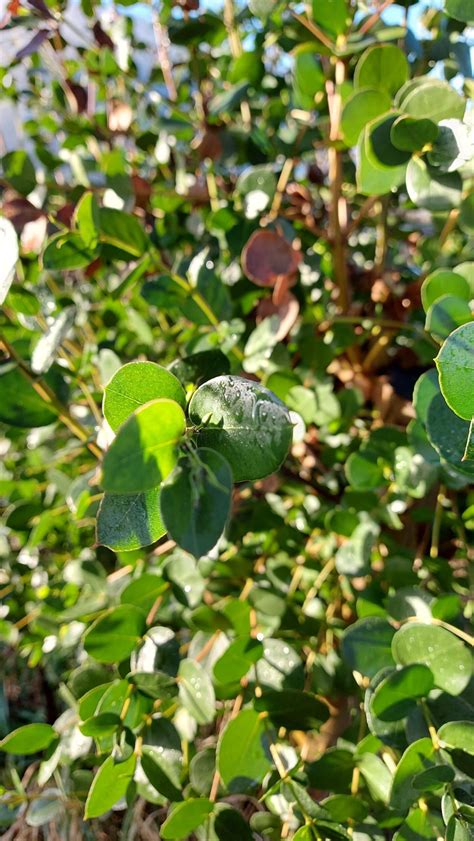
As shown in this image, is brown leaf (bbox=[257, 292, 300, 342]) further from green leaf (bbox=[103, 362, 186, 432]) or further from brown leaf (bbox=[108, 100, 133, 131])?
brown leaf (bbox=[108, 100, 133, 131])

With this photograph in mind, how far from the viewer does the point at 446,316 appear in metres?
0.38

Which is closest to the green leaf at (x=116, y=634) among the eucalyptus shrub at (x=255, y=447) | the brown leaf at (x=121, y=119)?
the eucalyptus shrub at (x=255, y=447)

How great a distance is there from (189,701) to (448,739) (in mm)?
189

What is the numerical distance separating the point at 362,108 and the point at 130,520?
0.36 metres

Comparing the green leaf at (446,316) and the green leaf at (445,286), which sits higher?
the green leaf at (446,316)

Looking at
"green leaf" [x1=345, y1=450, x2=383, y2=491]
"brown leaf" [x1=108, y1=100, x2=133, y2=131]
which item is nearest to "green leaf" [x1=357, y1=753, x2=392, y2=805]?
"green leaf" [x1=345, y1=450, x2=383, y2=491]

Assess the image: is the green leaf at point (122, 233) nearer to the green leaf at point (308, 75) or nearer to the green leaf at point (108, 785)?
the green leaf at point (308, 75)

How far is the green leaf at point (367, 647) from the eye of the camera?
45cm

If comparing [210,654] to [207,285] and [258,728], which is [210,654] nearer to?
[258,728]

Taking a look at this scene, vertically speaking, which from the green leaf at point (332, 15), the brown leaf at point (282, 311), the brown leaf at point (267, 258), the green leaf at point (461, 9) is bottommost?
the brown leaf at point (282, 311)

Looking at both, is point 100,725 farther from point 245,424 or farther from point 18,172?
point 18,172

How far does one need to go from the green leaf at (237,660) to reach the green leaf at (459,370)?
0.28 metres

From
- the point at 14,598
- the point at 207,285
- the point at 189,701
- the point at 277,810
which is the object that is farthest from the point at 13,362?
the point at 14,598

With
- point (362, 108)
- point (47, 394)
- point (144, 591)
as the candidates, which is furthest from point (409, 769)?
point (362, 108)
